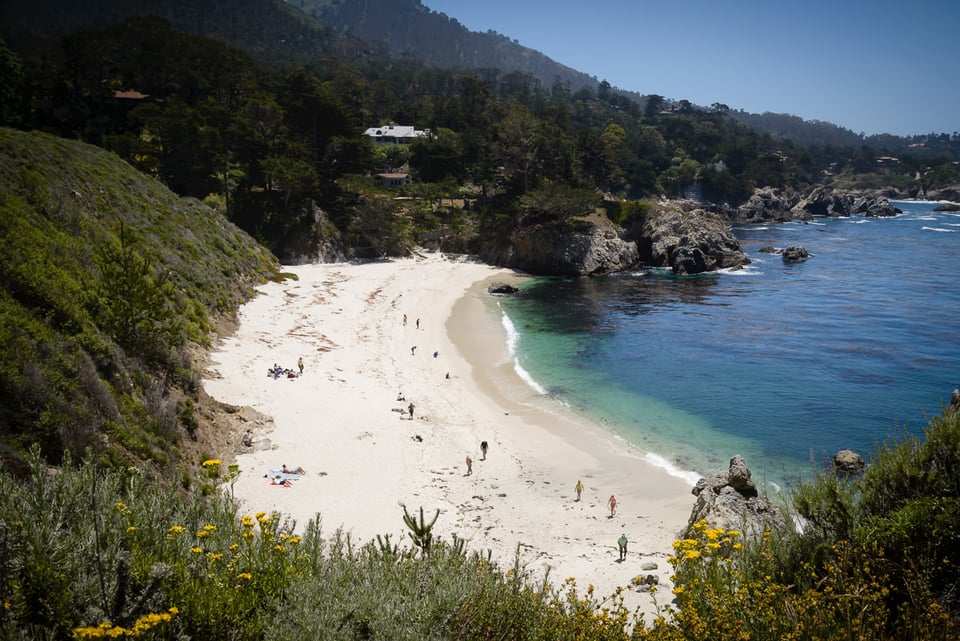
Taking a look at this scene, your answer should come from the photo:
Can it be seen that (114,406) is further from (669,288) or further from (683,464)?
(669,288)

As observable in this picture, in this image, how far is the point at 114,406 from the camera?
13.0 meters

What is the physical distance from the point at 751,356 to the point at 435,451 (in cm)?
2151

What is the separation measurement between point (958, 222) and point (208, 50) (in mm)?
126949

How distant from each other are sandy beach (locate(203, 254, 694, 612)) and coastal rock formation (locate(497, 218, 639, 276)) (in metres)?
24.3

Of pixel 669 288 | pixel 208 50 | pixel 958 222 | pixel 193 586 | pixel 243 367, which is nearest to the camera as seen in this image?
pixel 193 586

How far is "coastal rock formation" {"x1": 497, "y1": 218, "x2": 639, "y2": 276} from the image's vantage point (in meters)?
56.2

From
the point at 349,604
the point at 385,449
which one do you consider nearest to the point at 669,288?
the point at 385,449

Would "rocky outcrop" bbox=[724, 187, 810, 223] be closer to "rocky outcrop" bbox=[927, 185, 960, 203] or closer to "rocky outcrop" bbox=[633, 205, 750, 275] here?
"rocky outcrop" bbox=[633, 205, 750, 275]

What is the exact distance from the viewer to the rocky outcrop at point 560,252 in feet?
184

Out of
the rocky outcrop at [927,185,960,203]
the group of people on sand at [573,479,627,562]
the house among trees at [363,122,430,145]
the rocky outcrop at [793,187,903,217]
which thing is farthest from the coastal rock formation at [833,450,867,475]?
the rocky outcrop at [927,185,960,203]

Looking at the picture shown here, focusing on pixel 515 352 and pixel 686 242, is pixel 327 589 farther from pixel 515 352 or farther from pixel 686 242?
pixel 686 242

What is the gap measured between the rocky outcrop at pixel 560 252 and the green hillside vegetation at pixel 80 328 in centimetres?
3596

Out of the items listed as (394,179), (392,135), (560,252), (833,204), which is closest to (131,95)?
(394,179)

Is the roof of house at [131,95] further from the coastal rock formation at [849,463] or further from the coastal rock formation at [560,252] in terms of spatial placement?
the coastal rock formation at [849,463]
